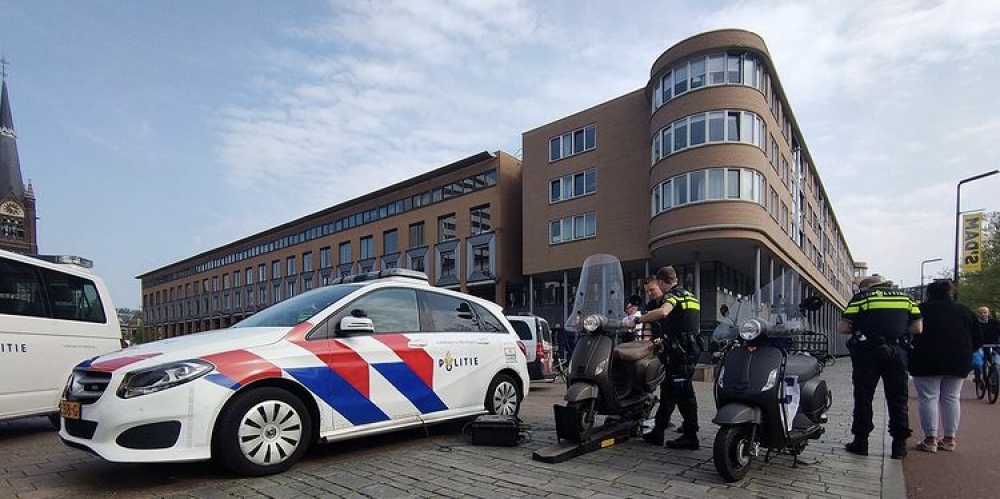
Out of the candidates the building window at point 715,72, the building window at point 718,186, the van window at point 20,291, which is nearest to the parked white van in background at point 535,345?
the van window at point 20,291

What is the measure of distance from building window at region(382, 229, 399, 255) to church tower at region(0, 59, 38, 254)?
4417 centimetres

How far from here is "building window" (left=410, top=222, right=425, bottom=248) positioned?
42.7 meters

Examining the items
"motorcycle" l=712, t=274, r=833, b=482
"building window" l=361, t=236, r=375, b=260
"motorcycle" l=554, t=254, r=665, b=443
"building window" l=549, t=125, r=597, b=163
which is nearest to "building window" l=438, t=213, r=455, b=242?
"building window" l=361, t=236, r=375, b=260

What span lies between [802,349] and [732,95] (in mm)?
20377

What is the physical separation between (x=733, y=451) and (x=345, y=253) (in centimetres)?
4931

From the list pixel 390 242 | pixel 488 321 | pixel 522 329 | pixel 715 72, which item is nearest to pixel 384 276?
pixel 488 321

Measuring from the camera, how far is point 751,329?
482cm

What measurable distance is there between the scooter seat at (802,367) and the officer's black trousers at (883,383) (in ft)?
1.79

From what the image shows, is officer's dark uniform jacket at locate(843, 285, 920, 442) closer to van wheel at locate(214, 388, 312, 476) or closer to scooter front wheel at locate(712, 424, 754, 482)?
scooter front wheel at locate(712, 424, 754, 482)

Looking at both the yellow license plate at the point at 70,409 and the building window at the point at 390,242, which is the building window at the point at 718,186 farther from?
the building window at the point at 390,242

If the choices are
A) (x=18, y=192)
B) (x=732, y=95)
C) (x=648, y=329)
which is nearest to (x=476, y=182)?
(x=732, y=95)

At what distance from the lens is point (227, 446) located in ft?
14.0

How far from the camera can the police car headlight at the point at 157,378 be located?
4.10m

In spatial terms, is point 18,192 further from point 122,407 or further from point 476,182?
point 122,407
